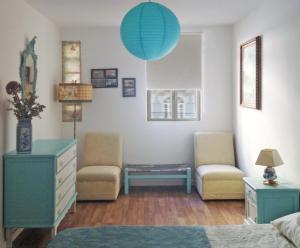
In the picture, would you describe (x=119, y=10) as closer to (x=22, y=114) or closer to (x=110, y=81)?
(x=110, y=81)

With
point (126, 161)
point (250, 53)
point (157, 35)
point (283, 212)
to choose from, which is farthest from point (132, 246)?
point (126, 161)

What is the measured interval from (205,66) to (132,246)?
4198 millimetres

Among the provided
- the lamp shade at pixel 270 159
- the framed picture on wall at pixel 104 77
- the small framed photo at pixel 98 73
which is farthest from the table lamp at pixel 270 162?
the small framed photo at pixel 98 73

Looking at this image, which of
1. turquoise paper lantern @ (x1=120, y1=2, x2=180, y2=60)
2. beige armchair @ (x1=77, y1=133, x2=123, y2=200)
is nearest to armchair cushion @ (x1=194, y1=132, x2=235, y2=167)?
beige armchair @ (x1=77, y1=133, x2=123, y2=200)

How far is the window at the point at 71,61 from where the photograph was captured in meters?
6.14

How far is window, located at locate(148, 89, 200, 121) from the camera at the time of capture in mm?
6312

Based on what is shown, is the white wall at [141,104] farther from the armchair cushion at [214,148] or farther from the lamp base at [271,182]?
the lamp base at [271,182]

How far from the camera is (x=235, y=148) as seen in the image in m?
6.05

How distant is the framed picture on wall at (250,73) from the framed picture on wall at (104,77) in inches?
77.6

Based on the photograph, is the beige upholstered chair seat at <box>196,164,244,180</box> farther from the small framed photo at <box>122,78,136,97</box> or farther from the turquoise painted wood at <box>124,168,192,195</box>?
the small framed photo at <box>122,78,136,97</box>

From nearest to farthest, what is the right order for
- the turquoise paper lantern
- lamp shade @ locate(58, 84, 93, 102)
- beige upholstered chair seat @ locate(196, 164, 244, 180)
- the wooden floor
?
the turquoise paper lantern, the wooden floor, beige upholstered chair seat @ locate(196, 164, 244, 180), lamp shade @ locate(58, 84, 93, 102)

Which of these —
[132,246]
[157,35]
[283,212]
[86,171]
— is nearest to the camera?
[132,246]

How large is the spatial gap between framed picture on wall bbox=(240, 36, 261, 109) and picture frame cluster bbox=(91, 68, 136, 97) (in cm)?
172

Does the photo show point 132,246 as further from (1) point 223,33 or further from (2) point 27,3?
(1) point 223,33
